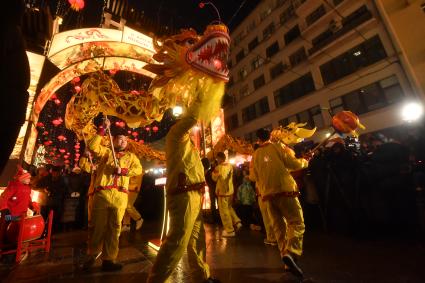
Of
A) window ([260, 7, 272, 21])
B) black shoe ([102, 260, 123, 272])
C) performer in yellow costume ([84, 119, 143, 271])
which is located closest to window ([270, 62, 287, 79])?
window ([260, 7, 272, 21])

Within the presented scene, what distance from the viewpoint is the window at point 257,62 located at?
2550 cm

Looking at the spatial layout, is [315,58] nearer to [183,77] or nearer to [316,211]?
[316,211]

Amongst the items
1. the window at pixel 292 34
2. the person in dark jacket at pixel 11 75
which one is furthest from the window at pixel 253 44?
the person in dark jacket at pixel 11 75

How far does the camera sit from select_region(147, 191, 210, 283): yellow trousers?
2119 mm

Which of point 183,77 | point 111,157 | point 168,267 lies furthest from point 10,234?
point 183,77

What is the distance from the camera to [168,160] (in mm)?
2529

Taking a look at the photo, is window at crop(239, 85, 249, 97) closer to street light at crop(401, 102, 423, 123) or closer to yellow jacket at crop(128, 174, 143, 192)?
street light at crop(401, 102, 423, 123)

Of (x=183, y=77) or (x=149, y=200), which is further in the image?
(x=149, y=200)

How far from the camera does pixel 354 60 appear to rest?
659 inches

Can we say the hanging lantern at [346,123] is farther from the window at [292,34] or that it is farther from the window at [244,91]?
the window at [244,91]

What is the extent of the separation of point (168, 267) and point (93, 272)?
2.08 metres

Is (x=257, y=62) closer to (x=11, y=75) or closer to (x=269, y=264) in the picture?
(x=269, y=264)

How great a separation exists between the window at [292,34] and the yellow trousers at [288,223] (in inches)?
873

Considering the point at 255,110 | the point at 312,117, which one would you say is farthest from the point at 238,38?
the point at 312,117
